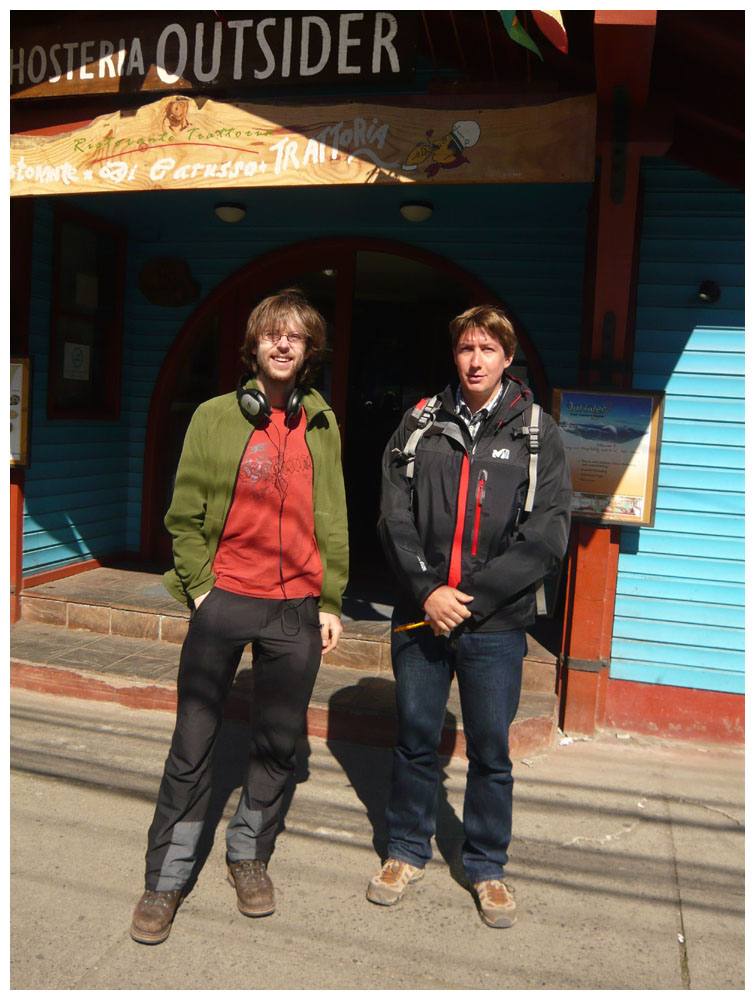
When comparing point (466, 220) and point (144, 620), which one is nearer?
point (144, 620)

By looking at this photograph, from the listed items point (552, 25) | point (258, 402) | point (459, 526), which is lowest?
point (459, 526)

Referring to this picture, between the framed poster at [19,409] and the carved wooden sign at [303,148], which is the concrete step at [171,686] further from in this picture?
the carved wooden sign at [303,148]

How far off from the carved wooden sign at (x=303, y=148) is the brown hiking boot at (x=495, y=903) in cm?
296

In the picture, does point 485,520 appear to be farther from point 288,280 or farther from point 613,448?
point 288,280

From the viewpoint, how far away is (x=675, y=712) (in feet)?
14.9

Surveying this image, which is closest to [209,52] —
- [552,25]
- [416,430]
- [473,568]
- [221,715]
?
[552,25]

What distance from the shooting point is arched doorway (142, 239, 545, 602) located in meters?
6.18

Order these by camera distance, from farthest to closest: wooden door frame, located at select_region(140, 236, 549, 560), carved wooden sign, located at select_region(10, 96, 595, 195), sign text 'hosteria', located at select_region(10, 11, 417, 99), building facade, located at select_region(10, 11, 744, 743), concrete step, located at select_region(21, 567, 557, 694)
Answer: wooden door frame, located at select_region(140, 236, 549, 560) < concrete step, located at select_region(21, 567, 557, 694) < sign text 'hosteria', located at select_region(10, 11, 417, 99) < building facade, located at select_region(10, 11, 744, 743) < carved wooden sign, located at select_region(10, 96, 595, 195)

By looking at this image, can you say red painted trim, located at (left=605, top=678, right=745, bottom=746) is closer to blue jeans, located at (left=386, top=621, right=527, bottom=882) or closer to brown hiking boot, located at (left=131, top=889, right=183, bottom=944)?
blue jeans, located at (left=386, top=621, right=527, bottom=882)

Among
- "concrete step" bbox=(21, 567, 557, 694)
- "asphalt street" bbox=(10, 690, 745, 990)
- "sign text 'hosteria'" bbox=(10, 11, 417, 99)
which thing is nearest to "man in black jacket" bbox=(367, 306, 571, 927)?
"asphalt street" bbox=(10, 690, 745, 990)

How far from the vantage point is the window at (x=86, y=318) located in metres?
5.97

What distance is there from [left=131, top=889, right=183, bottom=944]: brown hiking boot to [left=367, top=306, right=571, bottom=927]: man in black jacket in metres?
0.71

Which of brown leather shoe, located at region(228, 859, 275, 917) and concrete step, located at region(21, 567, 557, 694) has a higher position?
concrete step, located at region(21, 567, 557, 694)

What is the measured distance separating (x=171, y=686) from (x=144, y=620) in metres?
0.84
